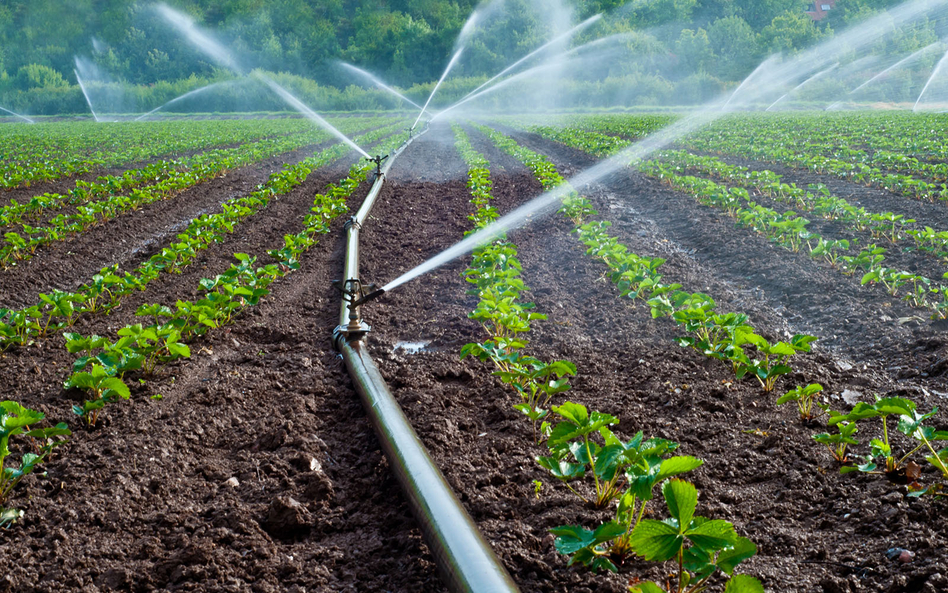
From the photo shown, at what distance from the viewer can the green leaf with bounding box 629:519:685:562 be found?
57.5 inches

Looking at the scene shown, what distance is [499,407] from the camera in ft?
10.1

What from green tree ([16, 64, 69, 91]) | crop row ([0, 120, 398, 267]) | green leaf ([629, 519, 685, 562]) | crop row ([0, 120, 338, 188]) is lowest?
green leaf ([629, 519, 685, 562])

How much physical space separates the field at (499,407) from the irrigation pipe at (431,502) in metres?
0.13

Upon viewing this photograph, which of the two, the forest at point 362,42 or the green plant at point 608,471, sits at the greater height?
the forest at point 362,42

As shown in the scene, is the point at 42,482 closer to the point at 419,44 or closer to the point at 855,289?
the point at 855,289

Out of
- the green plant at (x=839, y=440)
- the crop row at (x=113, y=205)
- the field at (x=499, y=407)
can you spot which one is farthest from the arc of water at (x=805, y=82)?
the green plant at (x=839, y=440)

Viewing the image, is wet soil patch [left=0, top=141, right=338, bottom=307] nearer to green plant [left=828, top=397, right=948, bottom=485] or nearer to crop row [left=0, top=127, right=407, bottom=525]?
crop row [left=0, top=127, right=407, bottom=525]

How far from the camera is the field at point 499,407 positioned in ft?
6.48

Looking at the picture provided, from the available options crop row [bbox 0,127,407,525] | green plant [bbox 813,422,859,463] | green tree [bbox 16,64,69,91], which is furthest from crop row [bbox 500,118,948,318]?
green tree [bbox 16,64,69,91]

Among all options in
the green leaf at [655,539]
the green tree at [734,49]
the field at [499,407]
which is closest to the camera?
the green leaf at [655,539]

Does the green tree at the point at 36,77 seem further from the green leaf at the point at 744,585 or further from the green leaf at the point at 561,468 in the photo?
the green leaf at the point at 744,585

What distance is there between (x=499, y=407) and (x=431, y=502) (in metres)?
1.06

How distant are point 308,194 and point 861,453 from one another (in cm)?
900

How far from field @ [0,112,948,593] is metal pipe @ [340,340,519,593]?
0.43 ft
